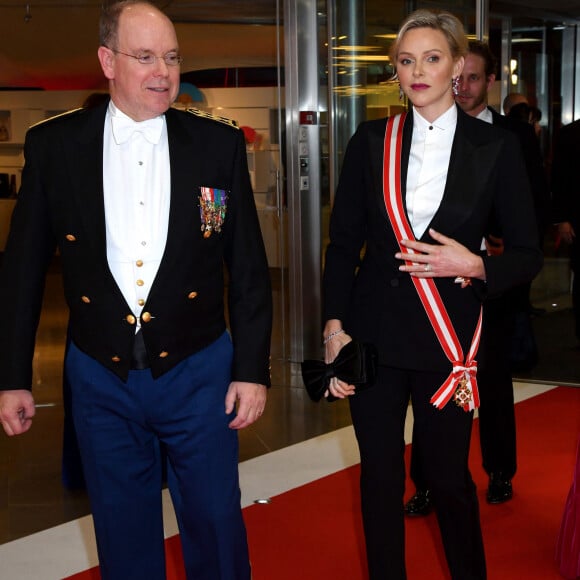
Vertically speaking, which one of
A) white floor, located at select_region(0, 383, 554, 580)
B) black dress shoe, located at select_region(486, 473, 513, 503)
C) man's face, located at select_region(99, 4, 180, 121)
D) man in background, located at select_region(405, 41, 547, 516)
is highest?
man's face, located at select_region(99, 4, 180, 121)

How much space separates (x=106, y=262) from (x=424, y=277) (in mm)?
775

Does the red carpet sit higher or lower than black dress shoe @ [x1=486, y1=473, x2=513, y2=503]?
lower

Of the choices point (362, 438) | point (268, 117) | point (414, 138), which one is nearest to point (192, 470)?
point (362, 438)

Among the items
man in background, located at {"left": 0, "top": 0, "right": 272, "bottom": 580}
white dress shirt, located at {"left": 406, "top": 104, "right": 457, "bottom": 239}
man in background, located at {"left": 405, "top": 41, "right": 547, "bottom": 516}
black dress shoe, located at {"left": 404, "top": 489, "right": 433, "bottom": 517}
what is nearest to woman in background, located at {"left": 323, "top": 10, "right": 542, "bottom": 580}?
Answer: white dress shirt, located at {"left": 406, "top": 104, "right": 457, "bottom": 239}

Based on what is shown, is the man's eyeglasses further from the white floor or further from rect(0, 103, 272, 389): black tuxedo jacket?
the white floor

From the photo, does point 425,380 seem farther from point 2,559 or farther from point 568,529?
point 2,559

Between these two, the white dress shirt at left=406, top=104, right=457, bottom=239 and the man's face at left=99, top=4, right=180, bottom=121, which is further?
the white dress shirt at left=406, top=104, right=457, bottom=239

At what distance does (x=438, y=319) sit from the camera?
2570 mm

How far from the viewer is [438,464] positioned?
2.62 metres

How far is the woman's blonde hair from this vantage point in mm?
2508

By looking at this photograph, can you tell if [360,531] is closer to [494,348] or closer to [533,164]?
[494,348]

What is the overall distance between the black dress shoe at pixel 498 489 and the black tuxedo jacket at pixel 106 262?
1922 mm

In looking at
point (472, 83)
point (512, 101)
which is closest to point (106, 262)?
point (472, 83)

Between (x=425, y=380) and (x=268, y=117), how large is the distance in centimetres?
861
